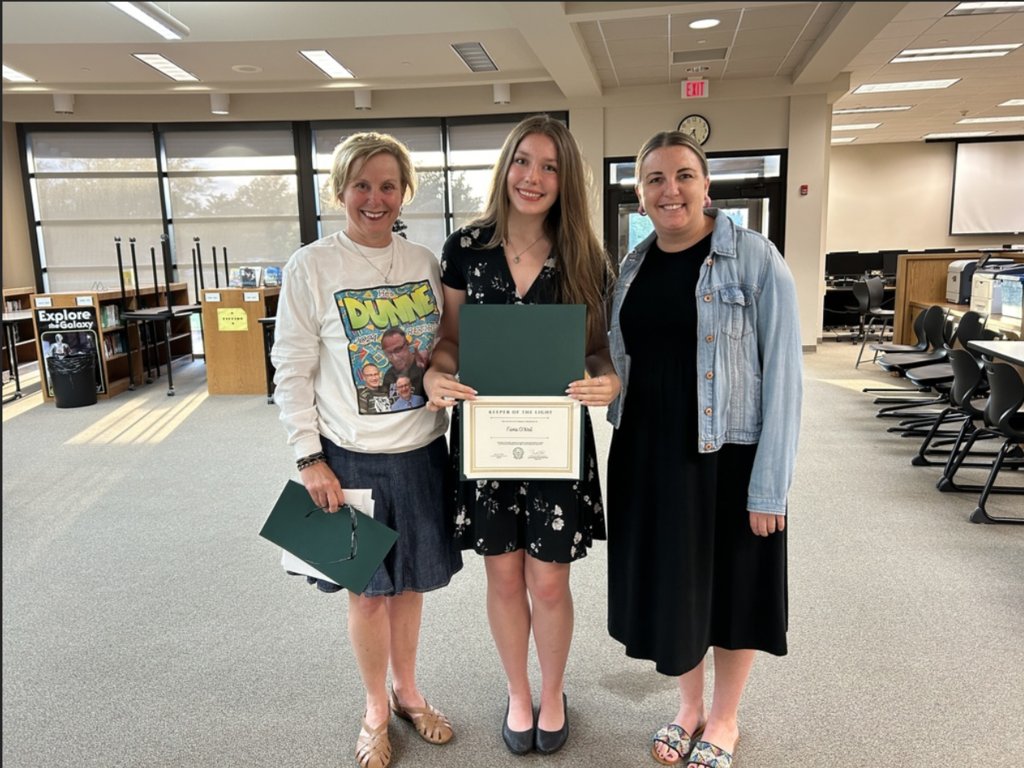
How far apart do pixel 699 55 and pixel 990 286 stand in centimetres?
370

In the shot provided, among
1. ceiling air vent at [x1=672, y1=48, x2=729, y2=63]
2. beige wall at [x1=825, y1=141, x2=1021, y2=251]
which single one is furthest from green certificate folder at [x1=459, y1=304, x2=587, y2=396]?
beige wall at [x1=825, y1=141, x2=1021, y2=251]

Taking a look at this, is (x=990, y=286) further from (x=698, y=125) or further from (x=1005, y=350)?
(x=698, y=125)

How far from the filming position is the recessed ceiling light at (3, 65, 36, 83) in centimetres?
769

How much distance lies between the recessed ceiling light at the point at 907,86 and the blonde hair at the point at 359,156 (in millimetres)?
8532

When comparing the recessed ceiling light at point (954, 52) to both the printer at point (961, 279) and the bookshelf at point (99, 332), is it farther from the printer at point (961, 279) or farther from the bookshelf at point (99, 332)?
the bookshelf at point (99, 332)

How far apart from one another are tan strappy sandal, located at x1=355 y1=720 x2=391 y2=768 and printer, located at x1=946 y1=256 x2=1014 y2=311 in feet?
19.9

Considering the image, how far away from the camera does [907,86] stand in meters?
8.66

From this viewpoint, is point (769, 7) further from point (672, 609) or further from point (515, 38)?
point (672, 609)

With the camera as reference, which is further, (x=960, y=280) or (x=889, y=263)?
(x=889, y=263)

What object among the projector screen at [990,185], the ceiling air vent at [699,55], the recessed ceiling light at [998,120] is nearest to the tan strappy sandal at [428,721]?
the ceiling air vent at [699,55]

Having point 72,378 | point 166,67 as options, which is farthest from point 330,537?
point 166,67

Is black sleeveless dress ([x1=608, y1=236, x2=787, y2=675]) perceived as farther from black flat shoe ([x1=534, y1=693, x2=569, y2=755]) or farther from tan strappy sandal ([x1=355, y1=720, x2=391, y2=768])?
tan strappy sandal ([x1=355, y1=720, x2=391, y2=768])

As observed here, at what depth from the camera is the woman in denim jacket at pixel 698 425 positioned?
1.60 metres

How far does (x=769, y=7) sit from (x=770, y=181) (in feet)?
10.2
